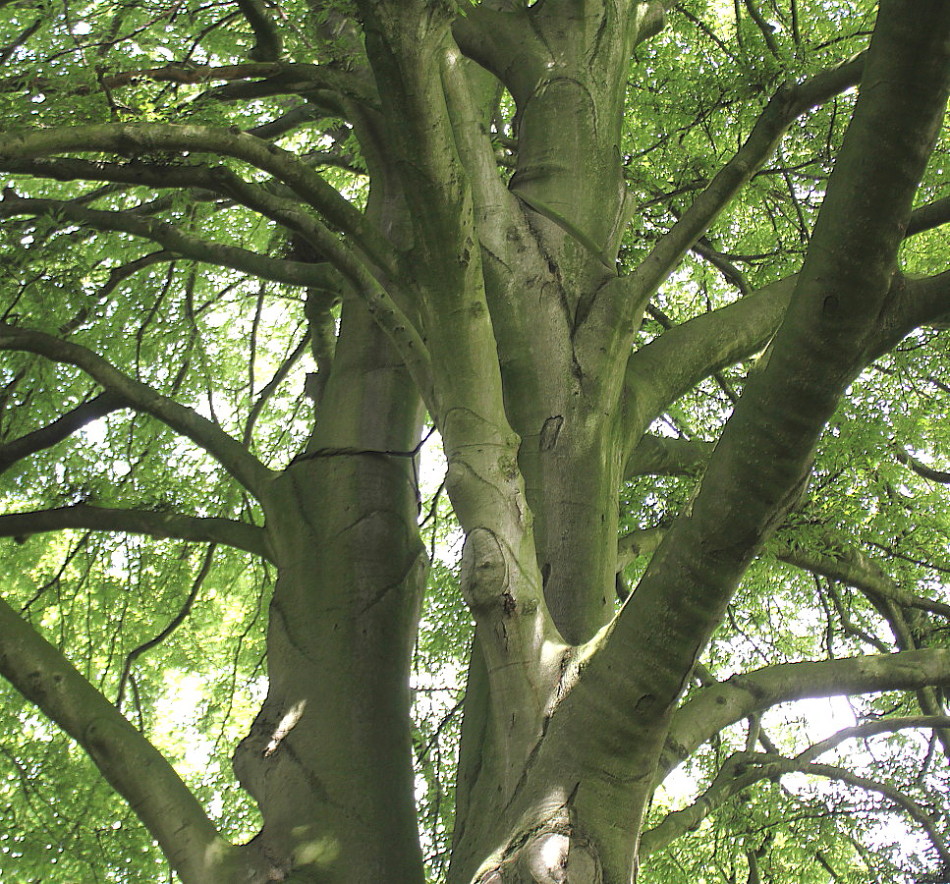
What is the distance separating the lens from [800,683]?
3707mm

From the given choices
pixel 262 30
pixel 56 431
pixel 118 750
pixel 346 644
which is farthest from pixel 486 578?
pixel 262 30

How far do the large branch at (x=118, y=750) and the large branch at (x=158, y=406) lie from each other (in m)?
1.02

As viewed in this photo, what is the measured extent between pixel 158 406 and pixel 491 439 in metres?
1.96

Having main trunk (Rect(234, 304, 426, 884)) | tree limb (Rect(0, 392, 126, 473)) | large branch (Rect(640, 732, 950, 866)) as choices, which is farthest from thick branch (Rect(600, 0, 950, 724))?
tree limb (Rect(0, 392, 126, 473))

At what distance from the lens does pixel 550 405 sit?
333 centimetres

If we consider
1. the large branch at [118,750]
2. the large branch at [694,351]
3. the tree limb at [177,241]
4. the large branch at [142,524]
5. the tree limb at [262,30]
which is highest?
the tree limb at [262,30]

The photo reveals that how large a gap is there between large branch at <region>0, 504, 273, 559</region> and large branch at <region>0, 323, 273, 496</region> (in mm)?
186

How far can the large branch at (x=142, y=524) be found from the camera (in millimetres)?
4004

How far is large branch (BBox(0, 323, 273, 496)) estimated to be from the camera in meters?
4.05

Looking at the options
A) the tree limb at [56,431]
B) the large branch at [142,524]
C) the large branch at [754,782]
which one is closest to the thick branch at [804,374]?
the large branch at [754,782]

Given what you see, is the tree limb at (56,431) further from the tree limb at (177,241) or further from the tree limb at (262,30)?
the tree limb at (262,30)

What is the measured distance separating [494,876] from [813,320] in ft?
4.54

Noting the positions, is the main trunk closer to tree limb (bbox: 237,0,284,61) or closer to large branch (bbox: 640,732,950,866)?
large branch (bbox: 640,732,950,866)

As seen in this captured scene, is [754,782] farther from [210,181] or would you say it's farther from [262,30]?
[262,30]
